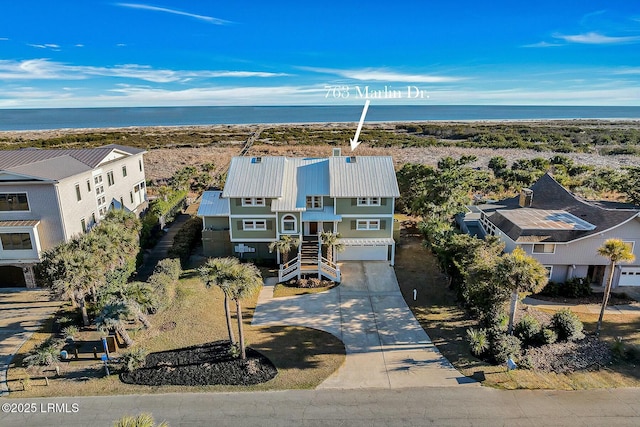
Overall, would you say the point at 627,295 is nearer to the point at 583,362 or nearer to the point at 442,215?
the point at 583,362

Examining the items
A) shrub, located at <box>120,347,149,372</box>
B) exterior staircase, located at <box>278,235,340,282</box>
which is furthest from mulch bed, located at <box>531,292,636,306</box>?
shrub, located at <box>120,347,149,372</box>

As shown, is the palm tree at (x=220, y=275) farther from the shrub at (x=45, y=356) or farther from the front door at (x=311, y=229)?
the front door at (x=311, y=229)

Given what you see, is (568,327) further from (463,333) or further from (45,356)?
(45,356)

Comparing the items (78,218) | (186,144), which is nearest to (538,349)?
(78,218)

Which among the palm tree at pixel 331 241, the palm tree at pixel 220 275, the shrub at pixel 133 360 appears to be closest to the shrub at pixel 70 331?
the shrub at pixel 133 360

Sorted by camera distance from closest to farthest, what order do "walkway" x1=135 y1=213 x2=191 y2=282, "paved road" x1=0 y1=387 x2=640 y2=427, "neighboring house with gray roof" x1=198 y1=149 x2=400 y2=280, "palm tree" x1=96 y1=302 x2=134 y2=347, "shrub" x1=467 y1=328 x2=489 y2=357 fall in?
1. "paved road" x1=0 y1=387 x2=640 y2=427
2. "palm tree" x1=96 y1=302 x2=134 y2=347
3. "shrub" x1=467 y1=328 x2=489 y2=357
4. "walkway" x1=135 y1=213 x2=191 y2=282
5. "neighboring house with gray roof" x1=198 y1=149 x2=400 y2=280

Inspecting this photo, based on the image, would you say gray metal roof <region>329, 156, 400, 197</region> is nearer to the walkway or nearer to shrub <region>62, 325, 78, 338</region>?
the walkway
